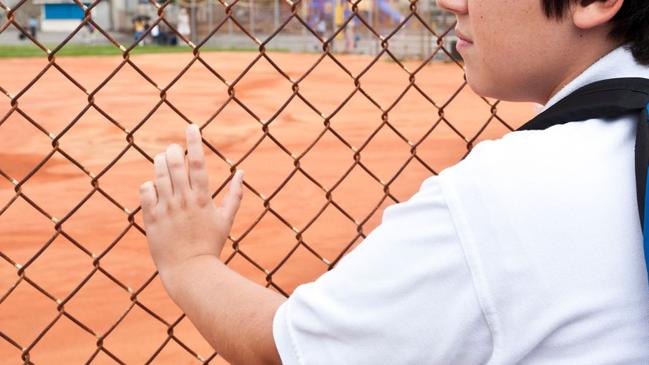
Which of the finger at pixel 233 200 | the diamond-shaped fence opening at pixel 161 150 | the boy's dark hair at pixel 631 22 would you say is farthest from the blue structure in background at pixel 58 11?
the boy's dark hair at pixel 631 22

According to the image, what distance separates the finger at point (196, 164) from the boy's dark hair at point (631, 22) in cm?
49

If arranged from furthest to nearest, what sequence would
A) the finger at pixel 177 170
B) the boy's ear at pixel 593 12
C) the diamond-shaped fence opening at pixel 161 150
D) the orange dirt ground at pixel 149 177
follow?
the orange dirt ground at pixel 149 177 < the diamond-shaped fence opening at pixel 161 150 < the finger at pixel 177 170 < the boy's ear at pixel 593 12

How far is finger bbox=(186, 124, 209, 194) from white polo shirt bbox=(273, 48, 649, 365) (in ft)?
0.89

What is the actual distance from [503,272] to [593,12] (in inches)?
14.0

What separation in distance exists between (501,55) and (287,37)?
3271 cm

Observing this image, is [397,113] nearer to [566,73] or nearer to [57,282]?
[57,282]

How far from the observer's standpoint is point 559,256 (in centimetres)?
A: 104

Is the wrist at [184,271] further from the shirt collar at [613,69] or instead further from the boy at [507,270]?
the shirt collar at [613,69]

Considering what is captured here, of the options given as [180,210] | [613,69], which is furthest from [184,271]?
[613,69]

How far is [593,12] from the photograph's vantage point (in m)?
1.15

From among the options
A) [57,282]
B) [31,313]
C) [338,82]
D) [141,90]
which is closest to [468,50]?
[31,313]

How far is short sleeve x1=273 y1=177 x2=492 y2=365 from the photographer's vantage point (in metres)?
1.03

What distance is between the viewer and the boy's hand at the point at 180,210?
128 cm

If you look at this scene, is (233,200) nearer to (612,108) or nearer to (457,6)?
(457,6)
